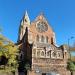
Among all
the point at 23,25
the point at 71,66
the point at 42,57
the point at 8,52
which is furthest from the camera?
the point at 23,25

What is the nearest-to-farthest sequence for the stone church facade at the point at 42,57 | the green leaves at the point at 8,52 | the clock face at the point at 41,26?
1. the green leaves at the point at 8,52
2. the stone church facade at the point at 42,57
3. the clock face at the point at 41,26

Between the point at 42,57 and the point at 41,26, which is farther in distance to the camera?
the point at 41,26

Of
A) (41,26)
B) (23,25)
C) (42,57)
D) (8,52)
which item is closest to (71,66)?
(42,57)

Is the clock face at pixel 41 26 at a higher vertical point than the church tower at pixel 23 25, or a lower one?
lower

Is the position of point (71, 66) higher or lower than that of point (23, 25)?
lower

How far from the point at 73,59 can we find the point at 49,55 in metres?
9.58

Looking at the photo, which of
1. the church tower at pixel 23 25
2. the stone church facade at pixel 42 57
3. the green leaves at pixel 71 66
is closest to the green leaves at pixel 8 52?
the stone church facade at pixel 42 57

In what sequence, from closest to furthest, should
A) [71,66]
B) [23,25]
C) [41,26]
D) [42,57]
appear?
[42,57] → [71,66] → [41,26] → [23,25]

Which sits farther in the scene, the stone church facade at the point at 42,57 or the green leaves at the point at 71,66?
the green leaves at the point at 71,66

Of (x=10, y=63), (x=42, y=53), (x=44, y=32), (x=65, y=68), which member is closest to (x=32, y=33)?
(x=44, y=32)

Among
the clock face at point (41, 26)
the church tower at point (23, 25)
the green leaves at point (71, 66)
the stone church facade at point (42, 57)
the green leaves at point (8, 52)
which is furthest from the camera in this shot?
the church tower at point (23, 25)

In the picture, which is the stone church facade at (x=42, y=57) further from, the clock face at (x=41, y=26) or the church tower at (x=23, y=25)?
the church tower at (x=23, y=25)

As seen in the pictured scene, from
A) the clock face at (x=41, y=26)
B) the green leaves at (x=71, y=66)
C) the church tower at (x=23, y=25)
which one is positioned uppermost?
the church tower at (x=23, y=25)

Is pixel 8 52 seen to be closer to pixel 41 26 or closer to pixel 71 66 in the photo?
pixel 71 66
